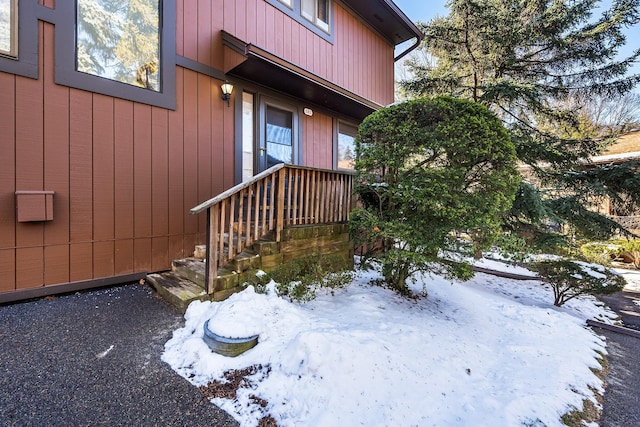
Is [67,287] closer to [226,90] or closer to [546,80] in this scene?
[226,90]

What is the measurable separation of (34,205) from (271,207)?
2.51m

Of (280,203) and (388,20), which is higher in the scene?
(388,20)

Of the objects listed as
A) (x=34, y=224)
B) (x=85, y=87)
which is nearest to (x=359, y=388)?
(x=34, y=224)

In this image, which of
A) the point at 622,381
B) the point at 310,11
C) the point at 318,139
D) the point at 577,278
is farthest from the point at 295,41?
the point at 622,381

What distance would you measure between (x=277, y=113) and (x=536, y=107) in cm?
666

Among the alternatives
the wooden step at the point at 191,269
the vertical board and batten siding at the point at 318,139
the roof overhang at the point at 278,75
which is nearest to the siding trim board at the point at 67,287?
the wooden step at the point at 191,269

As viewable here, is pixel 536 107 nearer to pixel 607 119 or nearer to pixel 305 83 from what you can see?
pixel 305 83

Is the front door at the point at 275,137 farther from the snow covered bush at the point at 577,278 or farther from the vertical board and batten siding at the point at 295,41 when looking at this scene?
the snow covered bush at the point at 577,278

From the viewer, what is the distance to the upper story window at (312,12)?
555 centimetres

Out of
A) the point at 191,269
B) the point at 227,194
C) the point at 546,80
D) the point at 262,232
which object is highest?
the point at 546,80

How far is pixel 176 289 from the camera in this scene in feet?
10.5

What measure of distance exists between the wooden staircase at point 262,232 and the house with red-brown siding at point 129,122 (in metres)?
0.81

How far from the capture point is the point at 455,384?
7.13ft

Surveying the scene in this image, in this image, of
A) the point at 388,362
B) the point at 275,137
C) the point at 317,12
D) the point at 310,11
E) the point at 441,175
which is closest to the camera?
the point at 388,362
